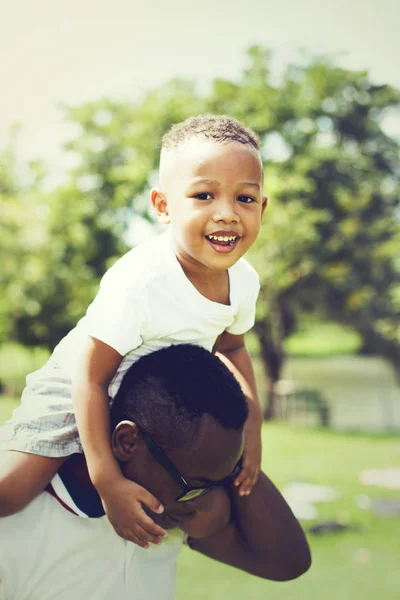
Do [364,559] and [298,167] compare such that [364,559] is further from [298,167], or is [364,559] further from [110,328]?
[298,167]

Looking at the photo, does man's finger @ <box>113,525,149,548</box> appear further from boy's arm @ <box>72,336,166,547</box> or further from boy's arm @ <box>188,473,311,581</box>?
boy's arm @ <box>188,473,311,581</box>

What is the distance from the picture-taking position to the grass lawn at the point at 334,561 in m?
4.41

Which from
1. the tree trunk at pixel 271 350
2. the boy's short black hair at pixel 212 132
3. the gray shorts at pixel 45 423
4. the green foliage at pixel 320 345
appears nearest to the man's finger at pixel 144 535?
the gray shorts at pixel 45 423

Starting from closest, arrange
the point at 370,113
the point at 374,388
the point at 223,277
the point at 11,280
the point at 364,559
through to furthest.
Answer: the point at 223,277
the point at 364,559
the point at 11,280
the point at 370,113
the point at 374,388

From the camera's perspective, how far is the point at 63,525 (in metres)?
1.56

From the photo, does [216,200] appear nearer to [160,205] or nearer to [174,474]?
[160,205]

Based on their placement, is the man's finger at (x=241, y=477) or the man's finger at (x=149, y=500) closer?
the man's finger at (x=149, y=500)

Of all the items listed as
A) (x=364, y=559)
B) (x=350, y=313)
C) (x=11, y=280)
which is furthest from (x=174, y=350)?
(x=350, y=313)

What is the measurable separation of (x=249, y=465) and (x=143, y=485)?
34 centimetres

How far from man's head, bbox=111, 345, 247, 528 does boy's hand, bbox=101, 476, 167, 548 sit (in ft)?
0.14

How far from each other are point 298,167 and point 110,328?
11831 mm

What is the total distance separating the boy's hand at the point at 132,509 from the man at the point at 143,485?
0.04 m

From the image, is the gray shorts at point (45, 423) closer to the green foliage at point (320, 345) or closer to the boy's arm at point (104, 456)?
the boy's arm at point (104, 456)

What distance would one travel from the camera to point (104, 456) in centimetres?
151
